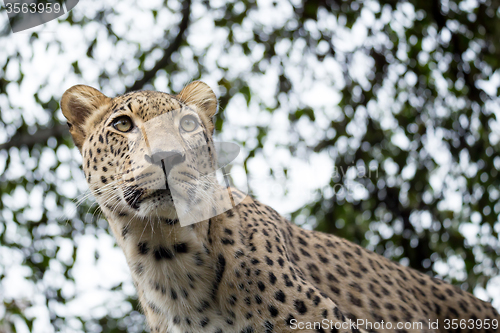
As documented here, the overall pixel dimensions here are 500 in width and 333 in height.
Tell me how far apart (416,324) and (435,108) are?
3143 mm

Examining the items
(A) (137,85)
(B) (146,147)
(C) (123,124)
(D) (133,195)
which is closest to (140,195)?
(D) (133,195)

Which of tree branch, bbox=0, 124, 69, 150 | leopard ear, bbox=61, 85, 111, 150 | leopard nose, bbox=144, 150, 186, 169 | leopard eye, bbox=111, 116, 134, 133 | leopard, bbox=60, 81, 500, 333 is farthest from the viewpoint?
tree branch, bbox=0, 124, 69, 150

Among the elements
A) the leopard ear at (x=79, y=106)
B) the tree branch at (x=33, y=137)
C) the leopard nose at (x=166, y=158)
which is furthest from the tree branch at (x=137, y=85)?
the leopard nose at (x=166, y=158)

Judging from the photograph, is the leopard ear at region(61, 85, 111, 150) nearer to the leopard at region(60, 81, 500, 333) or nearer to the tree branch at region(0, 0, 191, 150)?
the leopard at region(60, 81, 500, 333)

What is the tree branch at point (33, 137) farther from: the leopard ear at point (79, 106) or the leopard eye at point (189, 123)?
the leopard eye at point (189, 123)

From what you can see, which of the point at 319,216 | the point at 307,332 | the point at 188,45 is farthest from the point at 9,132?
the point at 307,332

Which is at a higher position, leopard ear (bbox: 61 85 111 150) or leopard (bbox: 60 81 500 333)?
leopard ear (bbox: 61 85 111 150)

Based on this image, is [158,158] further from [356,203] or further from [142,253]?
[356,203]

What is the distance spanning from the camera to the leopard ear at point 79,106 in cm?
316

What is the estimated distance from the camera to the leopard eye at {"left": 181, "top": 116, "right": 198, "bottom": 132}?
9.48 feet

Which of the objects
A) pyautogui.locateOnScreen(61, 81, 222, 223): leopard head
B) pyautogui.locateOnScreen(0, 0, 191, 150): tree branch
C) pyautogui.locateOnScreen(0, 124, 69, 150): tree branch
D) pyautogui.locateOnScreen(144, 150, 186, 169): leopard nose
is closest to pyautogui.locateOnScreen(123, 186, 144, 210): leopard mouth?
pyautogui.locateOnScreen(61, 81, 222, 223): leopard head

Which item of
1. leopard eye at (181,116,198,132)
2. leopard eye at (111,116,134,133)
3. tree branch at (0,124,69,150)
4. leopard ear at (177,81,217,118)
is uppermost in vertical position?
tree branch at (0,124,69,150)

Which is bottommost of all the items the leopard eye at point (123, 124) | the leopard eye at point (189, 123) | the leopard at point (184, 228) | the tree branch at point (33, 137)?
the leopard at point (184, 228)

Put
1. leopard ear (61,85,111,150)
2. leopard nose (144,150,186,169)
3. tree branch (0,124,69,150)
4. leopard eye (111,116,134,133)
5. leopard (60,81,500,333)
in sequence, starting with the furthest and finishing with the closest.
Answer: tree branch (0,124,69,150)
leopard ear (61,85,111,150)
leopard eye (111,116,134,133)
leopard (60,81,500,333)
leopard nose (144,150,186,169)
